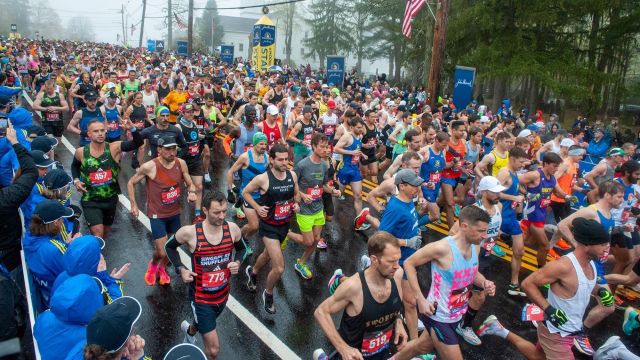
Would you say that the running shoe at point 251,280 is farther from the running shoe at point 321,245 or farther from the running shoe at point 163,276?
the running shoe at point 321,245

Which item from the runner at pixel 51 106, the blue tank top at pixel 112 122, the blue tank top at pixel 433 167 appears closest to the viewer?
the blue tank top at pixel 433 167

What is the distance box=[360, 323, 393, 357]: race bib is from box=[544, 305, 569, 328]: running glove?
1443 mm

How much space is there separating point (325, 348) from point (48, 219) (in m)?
3.09

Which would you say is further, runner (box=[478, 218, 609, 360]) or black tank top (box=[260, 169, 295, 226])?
black tank top (box=[260, 169, 295, 226])

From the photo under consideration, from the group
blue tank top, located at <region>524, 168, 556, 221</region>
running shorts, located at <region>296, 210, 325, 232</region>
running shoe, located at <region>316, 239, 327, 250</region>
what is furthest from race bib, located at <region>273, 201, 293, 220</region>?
blue tank top, located at <region>524, 168, 556, 221</region>

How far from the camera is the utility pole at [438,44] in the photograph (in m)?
14.5

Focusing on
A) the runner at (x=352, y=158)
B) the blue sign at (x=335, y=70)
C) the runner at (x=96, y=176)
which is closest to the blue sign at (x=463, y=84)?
the blue sign at (x=335, y=70)

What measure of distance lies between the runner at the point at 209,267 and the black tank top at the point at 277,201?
4.43 ft

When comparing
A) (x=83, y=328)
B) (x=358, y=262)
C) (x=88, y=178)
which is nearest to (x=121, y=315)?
(x=83, y=328)

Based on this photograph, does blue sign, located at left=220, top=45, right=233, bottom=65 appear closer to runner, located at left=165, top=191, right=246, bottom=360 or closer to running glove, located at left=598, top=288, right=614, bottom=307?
runner, located at left=165, top=191, right=246, bottom=360

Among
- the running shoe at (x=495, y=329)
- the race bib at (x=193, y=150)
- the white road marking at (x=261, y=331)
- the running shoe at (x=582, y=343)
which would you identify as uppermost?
the race bib at (x=193, y=150)

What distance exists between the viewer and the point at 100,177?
6.34m

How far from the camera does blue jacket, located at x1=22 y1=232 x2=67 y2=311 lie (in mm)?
4008

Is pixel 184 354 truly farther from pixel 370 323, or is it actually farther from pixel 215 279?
pixel 215 279
